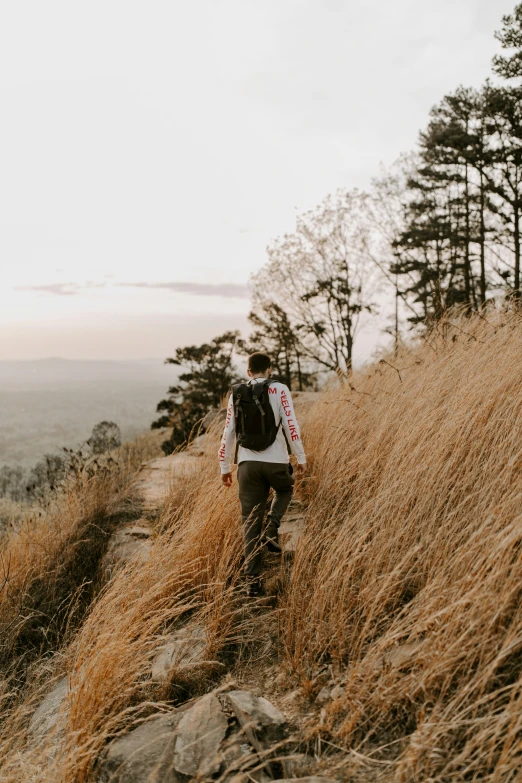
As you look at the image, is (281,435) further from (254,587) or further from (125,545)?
(125,545)

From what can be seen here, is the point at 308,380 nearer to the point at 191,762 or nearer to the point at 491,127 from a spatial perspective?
the point at 491,127

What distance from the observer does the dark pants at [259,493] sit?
431 centimetres

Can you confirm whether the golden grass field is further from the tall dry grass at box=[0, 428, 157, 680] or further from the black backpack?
the black backpack

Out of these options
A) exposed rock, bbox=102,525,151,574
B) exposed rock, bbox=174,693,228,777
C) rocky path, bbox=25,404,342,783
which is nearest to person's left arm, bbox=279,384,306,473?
rocky path, bbox=25,404,342,783

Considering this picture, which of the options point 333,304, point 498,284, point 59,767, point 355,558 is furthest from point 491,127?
point 59,767

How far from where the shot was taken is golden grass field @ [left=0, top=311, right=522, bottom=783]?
2.32 m

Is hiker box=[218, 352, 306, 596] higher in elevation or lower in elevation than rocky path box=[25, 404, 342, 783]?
higher

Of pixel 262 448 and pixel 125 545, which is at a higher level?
pixel 262 448

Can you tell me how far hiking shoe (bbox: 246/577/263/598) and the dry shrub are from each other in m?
0.47

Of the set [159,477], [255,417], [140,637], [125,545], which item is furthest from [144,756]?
[159,477]

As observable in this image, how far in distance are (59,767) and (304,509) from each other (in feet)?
9.55

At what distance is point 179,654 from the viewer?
10.9 feet

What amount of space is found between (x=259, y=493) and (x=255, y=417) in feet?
2.19

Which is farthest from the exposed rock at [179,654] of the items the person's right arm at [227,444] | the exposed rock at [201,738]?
the person's right arm at [227,444]
